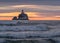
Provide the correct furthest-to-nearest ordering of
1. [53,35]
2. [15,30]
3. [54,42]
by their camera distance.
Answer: [15,30] < [53,35] < [54,42]

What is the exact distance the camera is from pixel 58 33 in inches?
92.7

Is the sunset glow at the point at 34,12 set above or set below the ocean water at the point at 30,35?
below

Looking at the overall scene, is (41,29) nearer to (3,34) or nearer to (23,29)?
(23,29)

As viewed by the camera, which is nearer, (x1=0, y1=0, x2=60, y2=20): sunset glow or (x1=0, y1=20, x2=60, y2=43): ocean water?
(x1=0, y1=20, x2=60, y2=43): ocean water

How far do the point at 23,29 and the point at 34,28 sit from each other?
0.10m

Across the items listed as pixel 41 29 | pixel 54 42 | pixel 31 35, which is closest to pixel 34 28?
pixel 41 29

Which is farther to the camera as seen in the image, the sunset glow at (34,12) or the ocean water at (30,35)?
the sunset glow at (34,12)

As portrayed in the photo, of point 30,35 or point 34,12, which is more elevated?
point 30,35

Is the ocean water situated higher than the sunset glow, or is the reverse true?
the ocean water

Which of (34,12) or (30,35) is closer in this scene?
(30,35)

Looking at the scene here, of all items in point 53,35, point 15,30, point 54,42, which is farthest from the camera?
point 15,30

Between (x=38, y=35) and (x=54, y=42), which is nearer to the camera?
(x=54, y=42)

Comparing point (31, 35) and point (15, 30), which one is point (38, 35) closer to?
point (31, 35)

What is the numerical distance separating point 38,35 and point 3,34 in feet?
0.94
